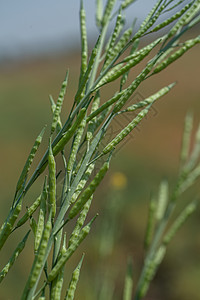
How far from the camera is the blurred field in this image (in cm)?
353

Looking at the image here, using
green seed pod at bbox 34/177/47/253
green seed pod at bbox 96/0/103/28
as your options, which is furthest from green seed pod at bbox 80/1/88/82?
green seed pod at bbox 34/177/47/253

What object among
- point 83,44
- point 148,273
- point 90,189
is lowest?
point 148,273

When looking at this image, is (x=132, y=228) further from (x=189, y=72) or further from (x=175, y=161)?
(x=189, y=72)

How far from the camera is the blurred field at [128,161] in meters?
3.53

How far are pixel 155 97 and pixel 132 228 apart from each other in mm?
4611

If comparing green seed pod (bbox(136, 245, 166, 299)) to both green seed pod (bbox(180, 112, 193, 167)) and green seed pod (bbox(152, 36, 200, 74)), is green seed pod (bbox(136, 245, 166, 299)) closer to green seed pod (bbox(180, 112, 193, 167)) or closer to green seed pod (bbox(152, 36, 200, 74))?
green seed pod (bbox(180, 112, 193, 167))

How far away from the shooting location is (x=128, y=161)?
6.98 m

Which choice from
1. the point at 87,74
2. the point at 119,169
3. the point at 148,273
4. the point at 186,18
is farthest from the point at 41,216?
the point at 119,169

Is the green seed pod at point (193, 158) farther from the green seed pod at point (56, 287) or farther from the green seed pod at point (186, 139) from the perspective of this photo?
the green seed pod at point (56, 287)

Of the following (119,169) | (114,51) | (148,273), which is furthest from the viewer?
(119,169)

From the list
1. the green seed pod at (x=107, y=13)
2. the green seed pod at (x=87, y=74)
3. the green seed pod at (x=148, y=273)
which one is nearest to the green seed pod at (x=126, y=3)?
the green seed pod at (x=107, y=13)

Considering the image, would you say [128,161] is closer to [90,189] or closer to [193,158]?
[193,158]

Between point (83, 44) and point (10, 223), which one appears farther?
point (83, 44)

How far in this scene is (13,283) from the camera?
124 inches
